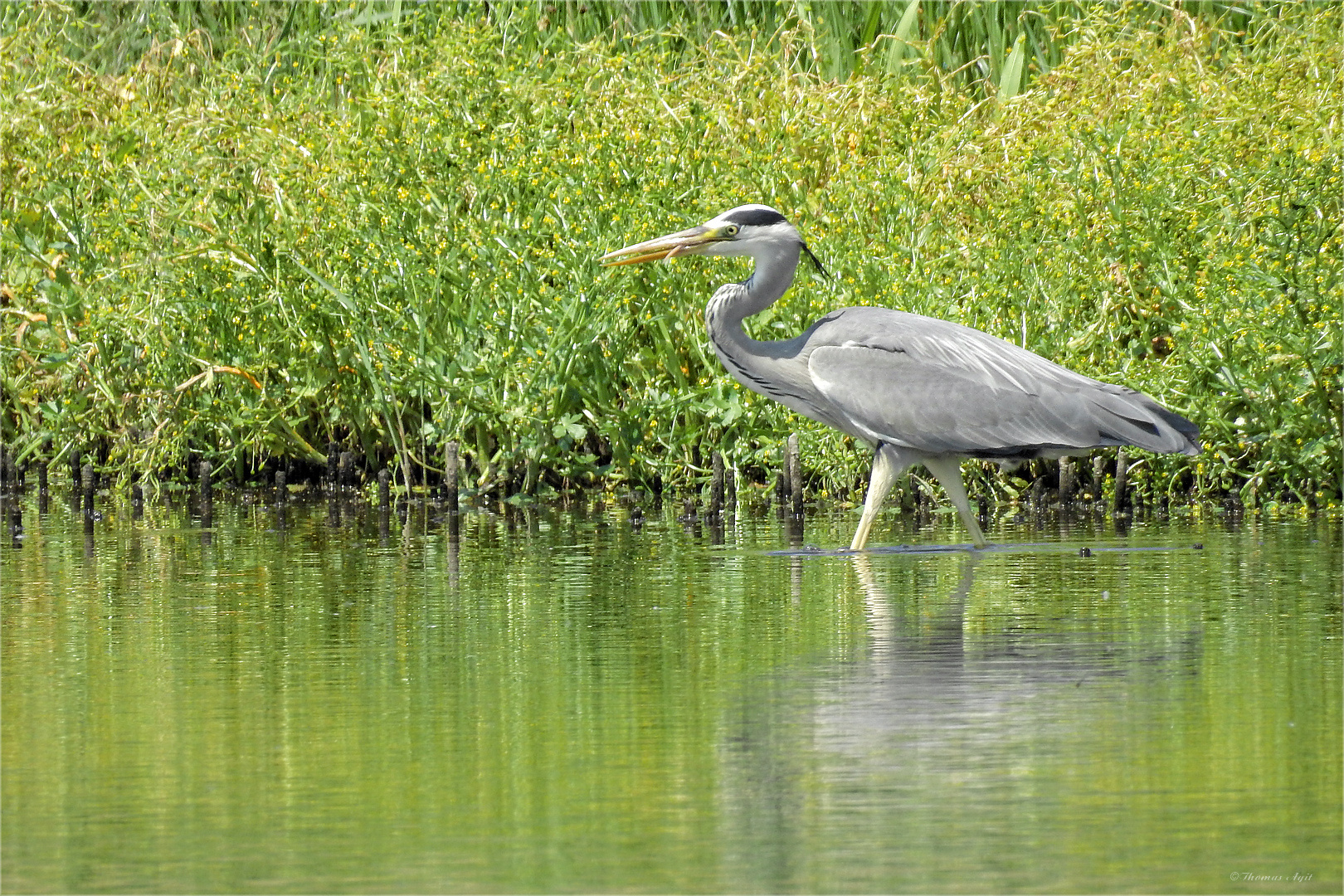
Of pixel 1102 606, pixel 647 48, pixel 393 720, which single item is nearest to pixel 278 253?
pixel 647 48

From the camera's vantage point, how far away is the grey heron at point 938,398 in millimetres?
10023

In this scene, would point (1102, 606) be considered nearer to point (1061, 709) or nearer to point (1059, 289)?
point (1061, 709)

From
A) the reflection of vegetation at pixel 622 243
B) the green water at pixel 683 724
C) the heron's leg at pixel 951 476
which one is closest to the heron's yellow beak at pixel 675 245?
the reflection of vegetation at pixel 622 243

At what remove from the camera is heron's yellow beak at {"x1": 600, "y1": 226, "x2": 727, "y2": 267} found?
11.0 metres

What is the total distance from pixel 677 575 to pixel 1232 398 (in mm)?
3615

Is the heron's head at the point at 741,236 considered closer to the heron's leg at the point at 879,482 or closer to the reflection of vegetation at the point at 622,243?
the heron's leg at the point at 879,482

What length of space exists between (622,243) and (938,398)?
2.86 meters

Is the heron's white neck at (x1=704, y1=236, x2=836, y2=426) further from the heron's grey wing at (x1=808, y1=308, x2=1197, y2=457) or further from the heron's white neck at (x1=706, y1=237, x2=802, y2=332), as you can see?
the heron's grey wing at (x1=808, y1=308, x2=1197, y2=457)

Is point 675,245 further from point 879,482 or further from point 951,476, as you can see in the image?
point 951,476

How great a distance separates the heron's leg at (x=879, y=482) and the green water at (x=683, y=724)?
32 centimetres

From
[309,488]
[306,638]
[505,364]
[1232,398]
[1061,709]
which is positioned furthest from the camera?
[309,488]

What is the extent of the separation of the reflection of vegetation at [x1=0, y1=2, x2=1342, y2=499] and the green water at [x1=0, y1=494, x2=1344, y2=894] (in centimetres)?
245

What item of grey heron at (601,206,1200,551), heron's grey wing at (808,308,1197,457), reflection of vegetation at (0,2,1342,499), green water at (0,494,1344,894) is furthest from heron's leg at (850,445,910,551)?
reflection of vegetation at (0,2,1342,499)

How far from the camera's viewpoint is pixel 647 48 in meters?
14.9
